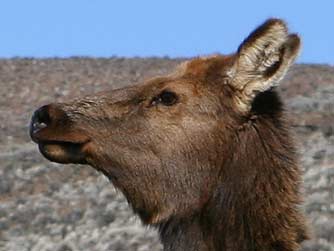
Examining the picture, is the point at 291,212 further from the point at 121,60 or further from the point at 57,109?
the point at 121,60

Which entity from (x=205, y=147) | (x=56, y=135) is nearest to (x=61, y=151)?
(x=56, y=135)

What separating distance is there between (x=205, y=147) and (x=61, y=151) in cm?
Result: 88

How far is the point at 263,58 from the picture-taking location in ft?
27.9

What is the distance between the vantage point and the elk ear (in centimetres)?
842

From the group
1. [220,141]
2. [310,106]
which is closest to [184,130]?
[220,141]

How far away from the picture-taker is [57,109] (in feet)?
28.5

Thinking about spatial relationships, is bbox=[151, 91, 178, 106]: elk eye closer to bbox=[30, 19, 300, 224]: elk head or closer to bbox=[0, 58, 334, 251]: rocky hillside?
bbox=[30, 19, 300, 224]: elk head

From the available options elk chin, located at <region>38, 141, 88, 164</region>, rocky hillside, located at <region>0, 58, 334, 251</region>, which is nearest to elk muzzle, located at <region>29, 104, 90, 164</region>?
elk chin, located at <region>38, 141, 88, 164</region>

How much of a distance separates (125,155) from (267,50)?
1111 millimetres

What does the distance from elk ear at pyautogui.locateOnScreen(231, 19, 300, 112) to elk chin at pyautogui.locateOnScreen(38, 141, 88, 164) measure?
3.43 ft

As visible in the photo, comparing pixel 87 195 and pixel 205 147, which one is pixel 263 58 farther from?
pixel 87 195

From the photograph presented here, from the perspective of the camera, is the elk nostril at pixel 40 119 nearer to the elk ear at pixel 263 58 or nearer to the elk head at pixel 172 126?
the elk head at pixel 172 126

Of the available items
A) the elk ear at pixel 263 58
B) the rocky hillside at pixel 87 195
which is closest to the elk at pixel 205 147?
the elk ear at pixel 263 58

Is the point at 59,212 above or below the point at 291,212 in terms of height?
above
